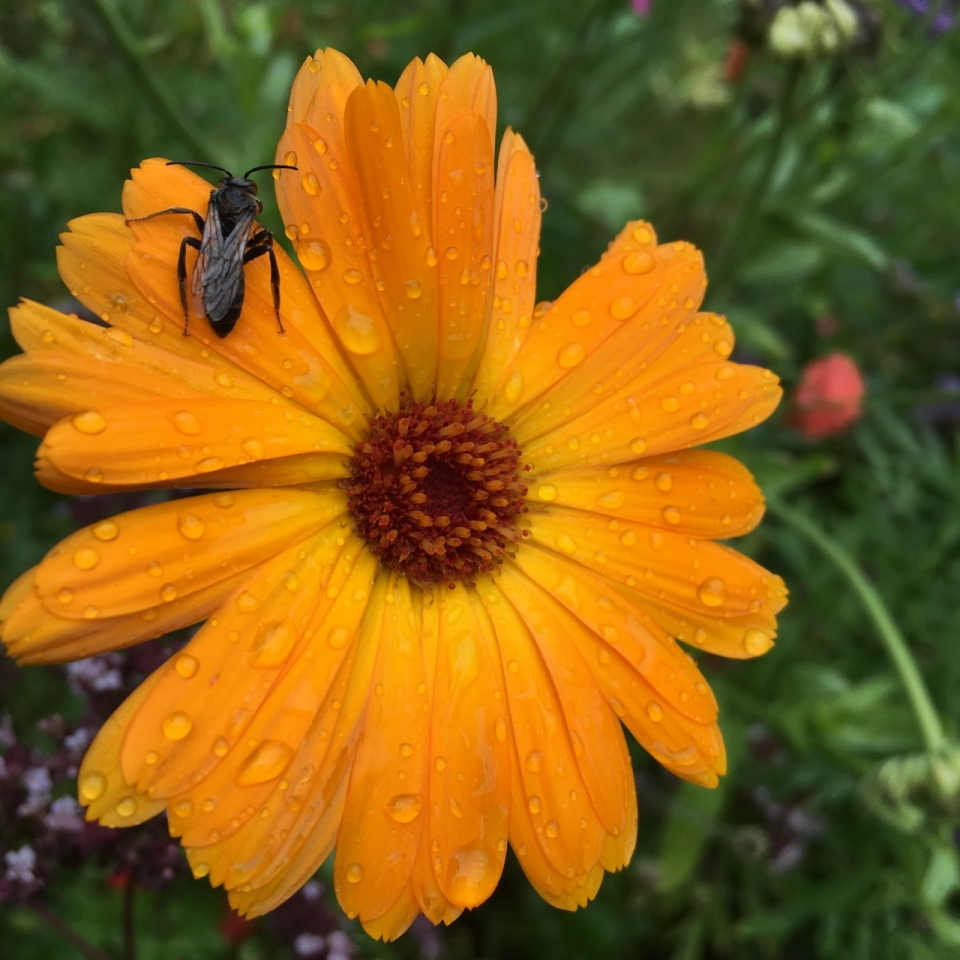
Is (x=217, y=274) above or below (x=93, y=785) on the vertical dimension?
above

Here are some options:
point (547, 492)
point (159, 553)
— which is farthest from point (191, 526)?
point (547, 492)

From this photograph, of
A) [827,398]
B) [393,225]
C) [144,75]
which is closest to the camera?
[393,225]

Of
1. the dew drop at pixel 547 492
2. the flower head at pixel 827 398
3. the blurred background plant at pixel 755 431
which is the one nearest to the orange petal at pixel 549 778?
the dew drop at pixel 547 492

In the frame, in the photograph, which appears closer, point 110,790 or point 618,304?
point 110,790

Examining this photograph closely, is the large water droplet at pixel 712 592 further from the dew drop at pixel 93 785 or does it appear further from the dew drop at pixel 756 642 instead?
the dew drop at pixel 93 785

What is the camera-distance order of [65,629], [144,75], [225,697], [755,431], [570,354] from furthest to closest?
[755,431]
[144,75]
[570,354]
[225,697]
[65,629]

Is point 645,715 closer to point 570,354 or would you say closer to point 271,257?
point 570,354
